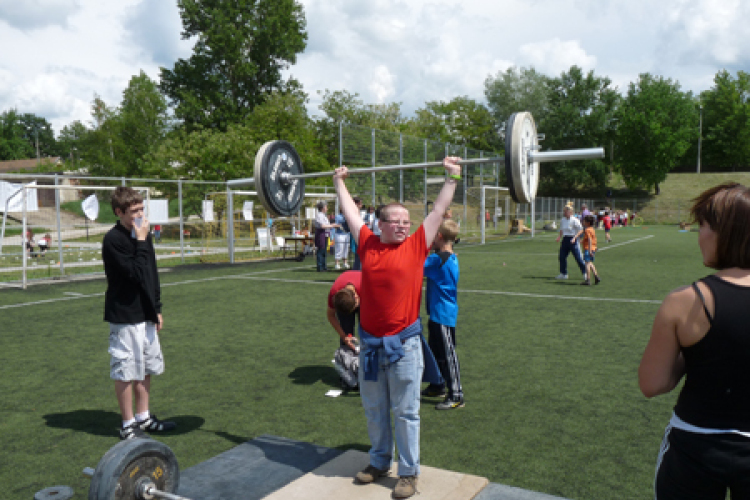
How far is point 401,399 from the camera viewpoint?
3.24m

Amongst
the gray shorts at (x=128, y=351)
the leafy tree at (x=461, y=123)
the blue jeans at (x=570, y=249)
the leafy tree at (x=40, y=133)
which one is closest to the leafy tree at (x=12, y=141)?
the leafy tree at (x=40, y=133)

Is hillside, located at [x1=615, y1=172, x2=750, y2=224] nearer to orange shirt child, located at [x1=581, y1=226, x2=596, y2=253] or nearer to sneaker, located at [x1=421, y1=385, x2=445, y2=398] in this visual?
orange shirt child, located at [x1=581, y1=226, x2=596, y2=253]

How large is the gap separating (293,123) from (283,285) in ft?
82.7

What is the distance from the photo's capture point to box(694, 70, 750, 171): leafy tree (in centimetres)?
7119

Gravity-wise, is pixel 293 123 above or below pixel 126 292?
above

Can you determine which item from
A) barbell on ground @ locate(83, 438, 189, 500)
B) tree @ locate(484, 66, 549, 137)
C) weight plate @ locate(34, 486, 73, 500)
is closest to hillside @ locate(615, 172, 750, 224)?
tree @ locate(484, 66, 549, 137)

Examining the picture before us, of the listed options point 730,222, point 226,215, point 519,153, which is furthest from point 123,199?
point 226,215

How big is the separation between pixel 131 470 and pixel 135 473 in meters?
0.03

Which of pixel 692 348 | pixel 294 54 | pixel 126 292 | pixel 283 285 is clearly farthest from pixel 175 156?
pixel 692 348

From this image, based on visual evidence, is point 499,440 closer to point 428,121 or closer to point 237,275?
point 237,275

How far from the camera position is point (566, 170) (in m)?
62.3

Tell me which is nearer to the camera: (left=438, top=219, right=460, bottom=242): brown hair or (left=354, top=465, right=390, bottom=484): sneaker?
(left=354, top=465, right=390, bottom=484): sneaker

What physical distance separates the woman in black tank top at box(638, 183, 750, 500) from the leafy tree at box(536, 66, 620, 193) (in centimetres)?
6331

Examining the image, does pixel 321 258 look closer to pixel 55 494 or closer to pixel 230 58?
pixel 55 494
